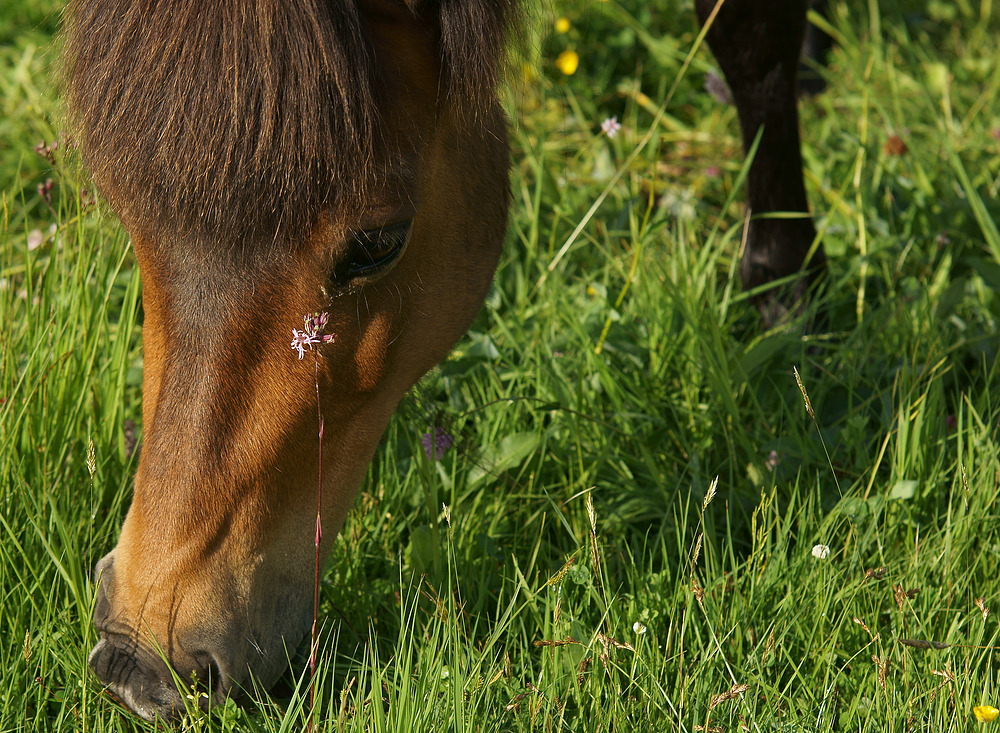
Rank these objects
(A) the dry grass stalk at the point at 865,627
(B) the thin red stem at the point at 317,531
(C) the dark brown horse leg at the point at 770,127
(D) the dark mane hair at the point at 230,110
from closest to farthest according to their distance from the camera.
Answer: (D) the dark mane hair at the point at 230,110 → (B) the thin red stem at the point at 317,531 → (A) the dry grass stalk at the point at 865,627 → (C) the dark brown horse leg at the point at 770,127

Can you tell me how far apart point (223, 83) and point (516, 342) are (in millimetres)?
1577

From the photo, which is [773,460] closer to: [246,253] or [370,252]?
[370,252]

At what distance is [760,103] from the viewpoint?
3.00 m

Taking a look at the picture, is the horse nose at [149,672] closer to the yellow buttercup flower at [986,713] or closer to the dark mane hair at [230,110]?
the dark mane hair at [230,110]

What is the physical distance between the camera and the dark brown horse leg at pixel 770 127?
111 inches

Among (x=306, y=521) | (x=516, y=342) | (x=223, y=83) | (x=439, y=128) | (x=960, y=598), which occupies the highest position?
(x=223, y=83)

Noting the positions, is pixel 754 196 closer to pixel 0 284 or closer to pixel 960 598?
pixel 960 598

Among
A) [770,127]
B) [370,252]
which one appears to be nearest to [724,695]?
[370,252]

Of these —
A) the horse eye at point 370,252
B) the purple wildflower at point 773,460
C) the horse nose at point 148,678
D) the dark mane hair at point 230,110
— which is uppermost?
the dark mane hair at point 230,110

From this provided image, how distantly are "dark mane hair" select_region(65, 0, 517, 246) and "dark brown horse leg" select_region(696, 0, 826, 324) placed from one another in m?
1.71

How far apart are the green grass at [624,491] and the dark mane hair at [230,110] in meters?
0.40

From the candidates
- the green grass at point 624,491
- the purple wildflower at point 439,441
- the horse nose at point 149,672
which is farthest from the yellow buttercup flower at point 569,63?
the horse nose at point 149,672

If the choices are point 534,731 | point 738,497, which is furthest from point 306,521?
point 738,497

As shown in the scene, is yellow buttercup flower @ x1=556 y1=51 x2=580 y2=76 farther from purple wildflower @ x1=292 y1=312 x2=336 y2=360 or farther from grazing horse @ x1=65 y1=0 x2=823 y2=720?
purple wildflower @ x1=292 y1=312 x2=336 y2=360
